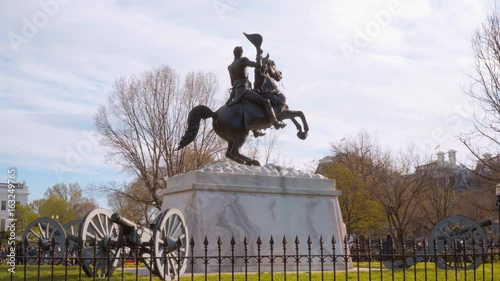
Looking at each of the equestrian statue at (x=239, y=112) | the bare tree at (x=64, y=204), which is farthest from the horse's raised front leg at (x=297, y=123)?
the bare tree at (x=64, y=204)

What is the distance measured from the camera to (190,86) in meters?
31.4

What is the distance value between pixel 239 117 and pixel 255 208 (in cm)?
227

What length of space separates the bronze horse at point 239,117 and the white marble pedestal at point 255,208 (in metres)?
0.69

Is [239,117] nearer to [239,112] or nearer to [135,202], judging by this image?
[239,112]

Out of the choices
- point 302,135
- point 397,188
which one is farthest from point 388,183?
point 302,135

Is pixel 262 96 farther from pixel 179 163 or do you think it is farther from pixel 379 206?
pixel 379 206

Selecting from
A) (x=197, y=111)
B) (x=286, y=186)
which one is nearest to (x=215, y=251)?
(x=286, y=186)

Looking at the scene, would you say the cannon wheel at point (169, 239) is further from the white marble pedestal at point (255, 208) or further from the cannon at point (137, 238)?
the white marble pedestal at point (255, 208)

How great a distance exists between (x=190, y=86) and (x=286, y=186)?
59.1 ft

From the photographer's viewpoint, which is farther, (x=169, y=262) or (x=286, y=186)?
(x=286, y=186)

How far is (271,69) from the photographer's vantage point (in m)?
15.4

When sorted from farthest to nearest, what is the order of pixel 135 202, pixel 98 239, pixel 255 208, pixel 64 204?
pixel 64 204, pixel 135 202, pixel 255 208, pixel 98 239

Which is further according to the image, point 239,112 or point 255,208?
point 239,112

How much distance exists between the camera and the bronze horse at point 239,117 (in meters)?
14.4
